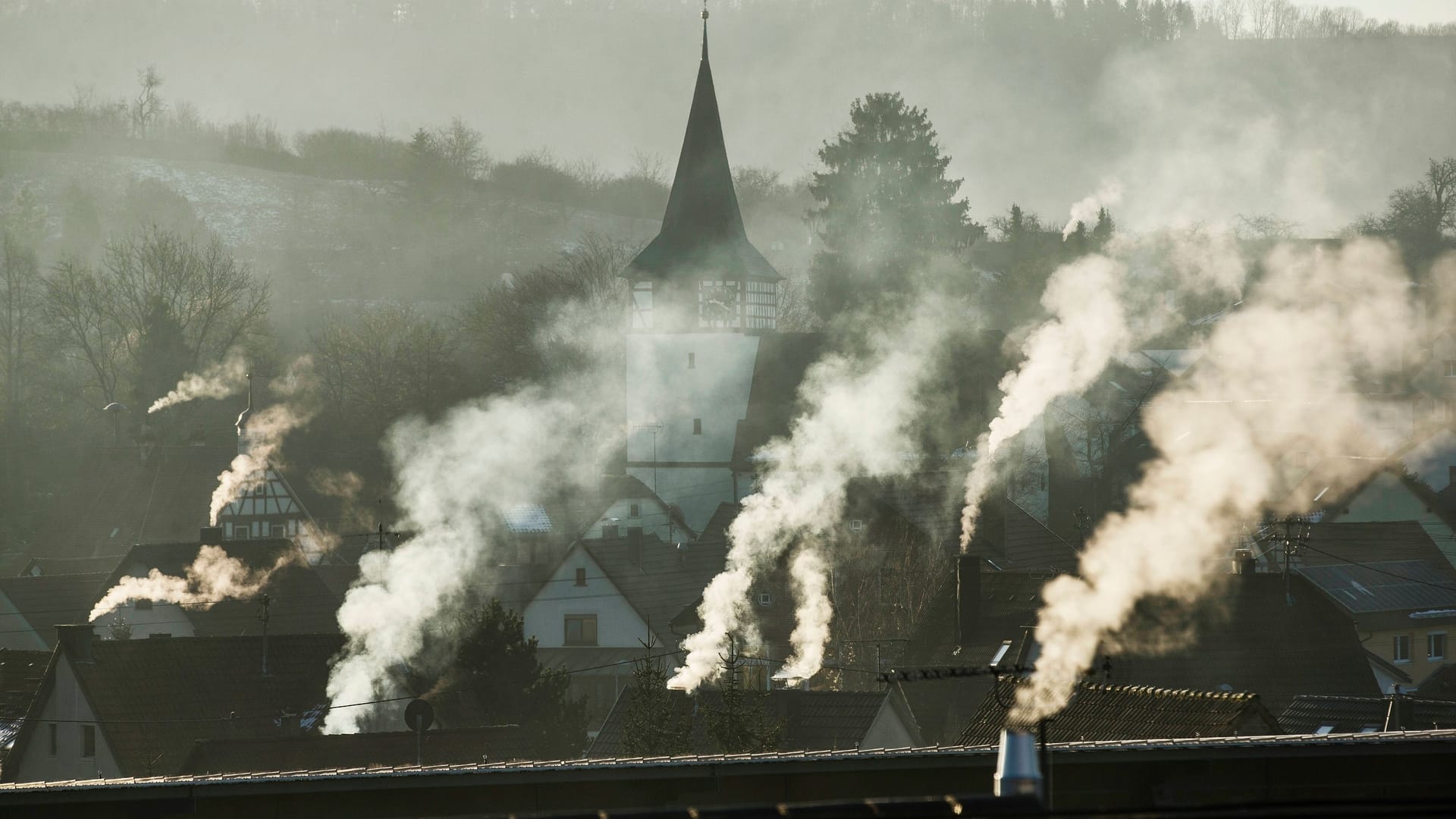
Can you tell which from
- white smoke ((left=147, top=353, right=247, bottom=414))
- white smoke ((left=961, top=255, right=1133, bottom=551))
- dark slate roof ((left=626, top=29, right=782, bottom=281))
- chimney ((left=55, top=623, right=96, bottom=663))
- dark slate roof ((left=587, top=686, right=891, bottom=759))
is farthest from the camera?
white smoke ((left=147, top=353, right=247, bottom=414))

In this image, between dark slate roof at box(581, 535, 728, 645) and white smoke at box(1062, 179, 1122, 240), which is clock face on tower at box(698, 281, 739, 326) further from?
dark slate roof at box(581, 535, 728, 645)

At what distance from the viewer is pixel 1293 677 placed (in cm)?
3250

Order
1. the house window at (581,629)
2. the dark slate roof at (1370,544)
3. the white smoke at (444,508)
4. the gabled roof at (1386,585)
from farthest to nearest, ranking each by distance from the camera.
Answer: the house window at (581,629), the dark slate roof at (1370,544), the white smoke at (444,508), the gabled roof at (1386,585)

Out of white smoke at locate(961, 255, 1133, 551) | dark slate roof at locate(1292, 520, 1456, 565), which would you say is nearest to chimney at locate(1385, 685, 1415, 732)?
white smoke at locate(961, 255, 1133, 551)

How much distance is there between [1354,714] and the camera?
28000mm

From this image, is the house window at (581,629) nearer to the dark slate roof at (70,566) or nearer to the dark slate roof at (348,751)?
the dark slate roof at (348,751)

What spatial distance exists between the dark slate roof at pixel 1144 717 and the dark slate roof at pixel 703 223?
46642mm

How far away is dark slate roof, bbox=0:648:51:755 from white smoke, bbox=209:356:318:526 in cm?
2017

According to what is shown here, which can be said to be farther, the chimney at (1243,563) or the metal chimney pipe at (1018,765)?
the chimney at (1243,563)

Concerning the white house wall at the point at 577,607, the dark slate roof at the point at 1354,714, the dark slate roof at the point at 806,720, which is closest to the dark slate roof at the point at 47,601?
the white house wall at the point at 577,607

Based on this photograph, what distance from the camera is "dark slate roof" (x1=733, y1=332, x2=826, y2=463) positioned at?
228 feet

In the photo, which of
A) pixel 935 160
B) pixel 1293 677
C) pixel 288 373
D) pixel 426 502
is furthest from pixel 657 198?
pixel 1293 677

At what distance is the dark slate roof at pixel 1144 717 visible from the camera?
23547mm

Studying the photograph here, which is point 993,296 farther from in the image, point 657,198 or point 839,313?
point 657,198
